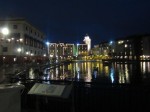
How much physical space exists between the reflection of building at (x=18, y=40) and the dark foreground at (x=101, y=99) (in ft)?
196

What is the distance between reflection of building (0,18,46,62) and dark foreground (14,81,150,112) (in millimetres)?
59594

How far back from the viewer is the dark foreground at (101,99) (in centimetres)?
1041

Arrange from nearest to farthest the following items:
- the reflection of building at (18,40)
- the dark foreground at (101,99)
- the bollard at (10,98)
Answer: the bollard at (10,98) < the dark foreground at (101,99) < the reflection of building at (18,40)

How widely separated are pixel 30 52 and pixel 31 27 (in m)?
10.9

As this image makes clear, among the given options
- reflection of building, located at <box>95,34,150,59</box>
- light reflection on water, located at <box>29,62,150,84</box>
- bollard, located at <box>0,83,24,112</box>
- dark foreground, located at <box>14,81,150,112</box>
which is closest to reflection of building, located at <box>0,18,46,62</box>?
light reflection on water, located at <box>29,62,150,84</box>

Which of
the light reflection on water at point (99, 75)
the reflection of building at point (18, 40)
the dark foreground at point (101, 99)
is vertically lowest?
the light reflection on water at point (99, 75)

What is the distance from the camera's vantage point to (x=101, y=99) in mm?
11266

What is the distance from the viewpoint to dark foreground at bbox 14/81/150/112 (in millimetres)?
10414

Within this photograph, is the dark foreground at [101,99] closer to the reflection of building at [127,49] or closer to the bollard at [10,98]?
the bollard at [10,98]

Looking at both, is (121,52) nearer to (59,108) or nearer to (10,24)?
(10,24)

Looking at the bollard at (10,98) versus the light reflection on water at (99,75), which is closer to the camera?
the bollard at (10,98)

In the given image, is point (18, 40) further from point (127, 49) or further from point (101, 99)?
point (127, 49)

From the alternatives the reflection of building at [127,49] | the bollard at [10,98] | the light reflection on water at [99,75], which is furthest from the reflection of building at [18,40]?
the reflection of building at [127,49]

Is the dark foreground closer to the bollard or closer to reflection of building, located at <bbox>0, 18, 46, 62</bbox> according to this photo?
the bollard
